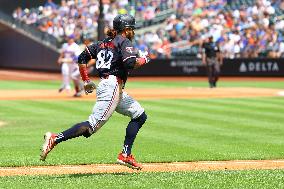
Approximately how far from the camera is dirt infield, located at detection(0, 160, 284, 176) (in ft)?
31.7

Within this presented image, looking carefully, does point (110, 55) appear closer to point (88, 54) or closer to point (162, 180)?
point (88, 54)

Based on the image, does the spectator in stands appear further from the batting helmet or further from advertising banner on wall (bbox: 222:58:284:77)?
the batting helmet

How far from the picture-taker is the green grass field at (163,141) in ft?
28.1

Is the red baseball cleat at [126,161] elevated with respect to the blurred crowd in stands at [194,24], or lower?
lower

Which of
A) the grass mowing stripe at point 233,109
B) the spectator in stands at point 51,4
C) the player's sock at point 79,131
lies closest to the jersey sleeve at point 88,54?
the player's sock at point 79,131

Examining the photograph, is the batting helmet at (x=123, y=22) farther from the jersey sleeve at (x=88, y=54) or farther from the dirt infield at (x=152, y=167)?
the dirt infield at (x=152, y=167)

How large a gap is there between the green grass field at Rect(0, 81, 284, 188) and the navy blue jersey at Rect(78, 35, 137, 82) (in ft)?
4.00

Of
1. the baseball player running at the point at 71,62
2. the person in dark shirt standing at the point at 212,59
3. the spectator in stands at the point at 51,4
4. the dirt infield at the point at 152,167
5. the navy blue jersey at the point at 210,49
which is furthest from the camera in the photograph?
the spectator in stands at the point at 51,4

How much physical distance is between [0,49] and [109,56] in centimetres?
4401

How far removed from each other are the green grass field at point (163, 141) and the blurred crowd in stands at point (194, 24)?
16603 millimetres

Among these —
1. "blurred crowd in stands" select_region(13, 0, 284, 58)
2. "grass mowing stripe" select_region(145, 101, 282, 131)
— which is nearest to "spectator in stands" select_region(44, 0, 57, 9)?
"blurred crowd in stands" select_region(13, 0, 284, 58)

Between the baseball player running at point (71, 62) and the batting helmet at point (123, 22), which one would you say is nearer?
the batting helmet at point (123, 22)

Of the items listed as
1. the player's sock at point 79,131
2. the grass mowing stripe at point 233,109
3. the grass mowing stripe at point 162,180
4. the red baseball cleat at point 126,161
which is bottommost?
the grass mowing stripe at point 233,109

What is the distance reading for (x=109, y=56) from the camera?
9102 mm
